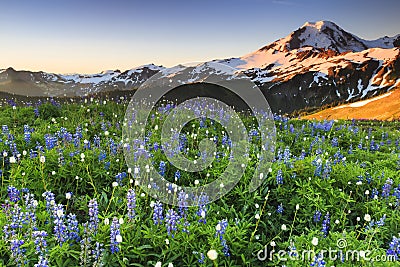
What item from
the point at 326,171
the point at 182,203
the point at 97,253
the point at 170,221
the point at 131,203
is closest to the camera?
the point at 97,253

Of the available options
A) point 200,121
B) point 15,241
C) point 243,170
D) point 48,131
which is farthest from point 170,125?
point 15,241

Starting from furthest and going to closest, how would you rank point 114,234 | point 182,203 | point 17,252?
1. point 182,203
2. point 114,234
3. point 17,252

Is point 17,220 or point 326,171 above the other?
point 17,220


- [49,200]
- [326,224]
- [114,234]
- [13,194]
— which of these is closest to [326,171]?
[326,224]

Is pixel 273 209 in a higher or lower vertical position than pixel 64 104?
lower

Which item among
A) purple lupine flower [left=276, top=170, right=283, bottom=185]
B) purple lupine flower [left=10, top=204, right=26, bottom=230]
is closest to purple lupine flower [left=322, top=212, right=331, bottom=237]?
purple lupine flower [left=276, top=170, right=283, bottom=185]

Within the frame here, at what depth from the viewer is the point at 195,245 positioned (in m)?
3.23

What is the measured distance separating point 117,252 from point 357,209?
3407 mm

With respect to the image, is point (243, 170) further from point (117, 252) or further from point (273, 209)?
point (117, 252)

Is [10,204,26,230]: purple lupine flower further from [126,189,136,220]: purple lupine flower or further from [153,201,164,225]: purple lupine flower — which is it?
[153,201,164,225]: purple lupine flower

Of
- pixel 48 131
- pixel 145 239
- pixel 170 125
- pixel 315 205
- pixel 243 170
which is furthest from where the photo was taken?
pixel 170 125

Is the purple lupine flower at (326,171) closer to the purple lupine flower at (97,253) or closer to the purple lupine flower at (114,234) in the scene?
the purple lupine flower at (114,234)

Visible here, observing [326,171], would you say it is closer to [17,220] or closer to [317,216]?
[317,216]

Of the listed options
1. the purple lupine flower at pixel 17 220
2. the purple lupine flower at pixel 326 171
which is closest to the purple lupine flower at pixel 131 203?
the purple lupine flower at pixel 17 220
